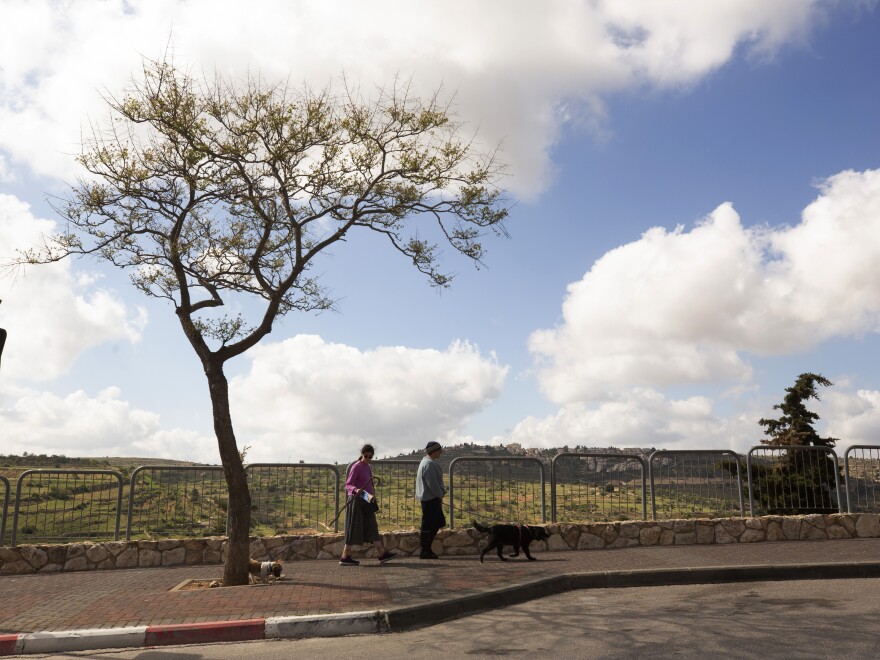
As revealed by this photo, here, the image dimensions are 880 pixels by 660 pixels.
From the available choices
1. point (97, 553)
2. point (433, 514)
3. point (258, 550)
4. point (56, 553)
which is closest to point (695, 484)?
point (433, 514)

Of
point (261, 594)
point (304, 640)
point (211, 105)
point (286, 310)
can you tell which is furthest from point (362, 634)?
point (211, 105)

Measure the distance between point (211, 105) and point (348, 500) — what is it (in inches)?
273

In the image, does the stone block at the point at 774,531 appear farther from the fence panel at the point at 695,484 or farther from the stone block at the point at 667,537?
the stone block at the point at 667,537

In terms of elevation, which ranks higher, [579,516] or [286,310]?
[286,310]

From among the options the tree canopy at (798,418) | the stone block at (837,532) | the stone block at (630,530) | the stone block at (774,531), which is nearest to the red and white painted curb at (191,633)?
the stone block at (630,530)

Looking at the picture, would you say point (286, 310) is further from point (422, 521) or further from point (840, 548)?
point (840, 548)

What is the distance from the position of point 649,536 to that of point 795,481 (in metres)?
3.50

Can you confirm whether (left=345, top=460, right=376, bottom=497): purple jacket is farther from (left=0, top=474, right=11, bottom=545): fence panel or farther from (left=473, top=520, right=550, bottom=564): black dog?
(left=0, top=474, right=11, bottom=545): fence panel

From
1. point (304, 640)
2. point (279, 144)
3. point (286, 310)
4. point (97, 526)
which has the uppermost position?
point (279, 144)

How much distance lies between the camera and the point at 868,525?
15.4 metres

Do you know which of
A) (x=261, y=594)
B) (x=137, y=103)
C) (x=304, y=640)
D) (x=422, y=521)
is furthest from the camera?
(x=422, y=521)

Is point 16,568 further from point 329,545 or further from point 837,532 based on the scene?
point 837,532

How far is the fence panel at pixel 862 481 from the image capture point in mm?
15547

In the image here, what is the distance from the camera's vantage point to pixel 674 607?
353 inches
